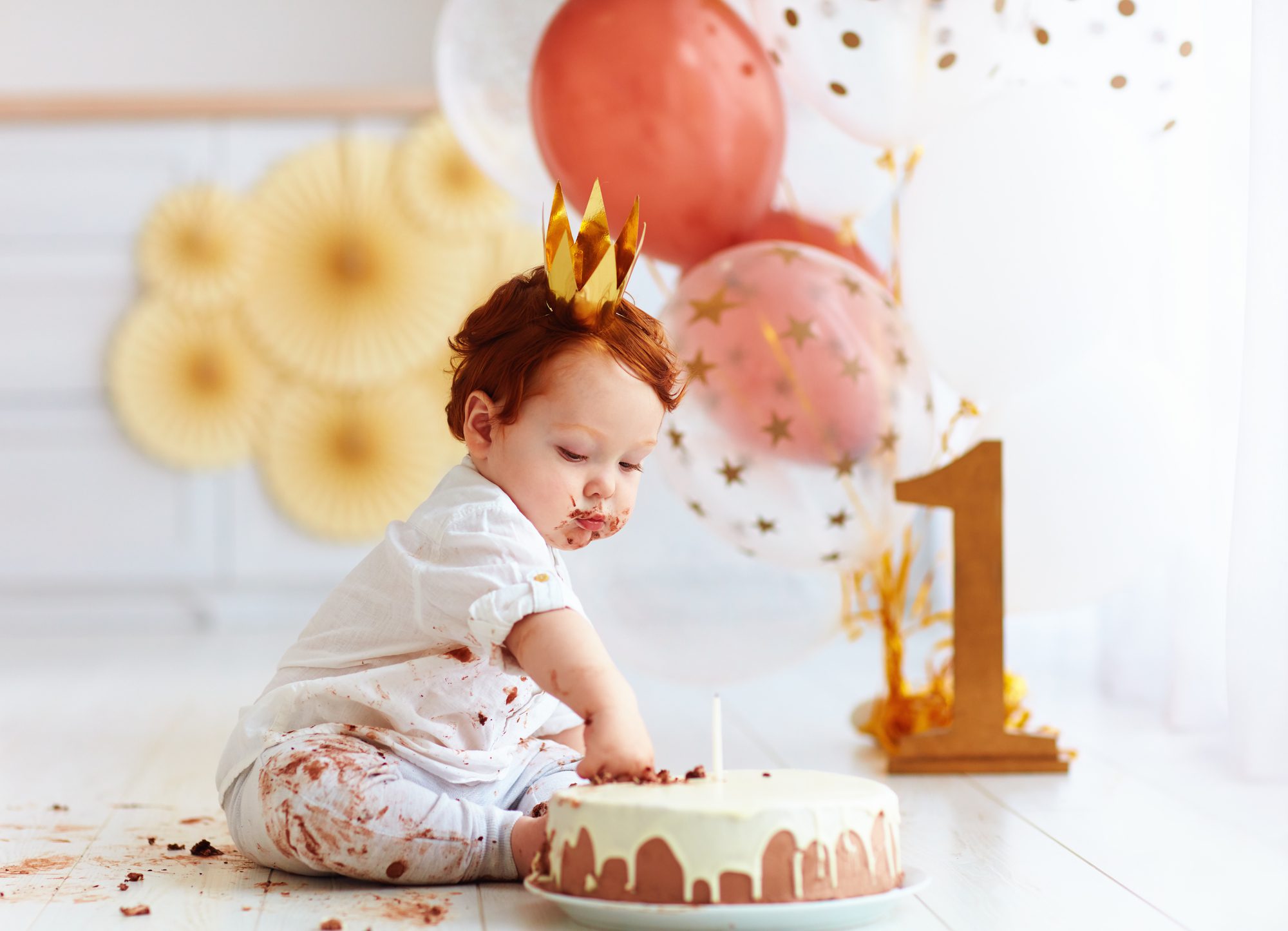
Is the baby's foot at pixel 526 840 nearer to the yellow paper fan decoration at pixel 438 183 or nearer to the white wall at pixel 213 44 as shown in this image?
the yellow paper fan decoration at pixel 438 183

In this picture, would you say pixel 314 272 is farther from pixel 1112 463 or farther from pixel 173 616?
pixel 1112 463

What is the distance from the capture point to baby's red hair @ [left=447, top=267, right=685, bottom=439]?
38.9 inches

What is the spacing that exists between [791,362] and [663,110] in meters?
0.29

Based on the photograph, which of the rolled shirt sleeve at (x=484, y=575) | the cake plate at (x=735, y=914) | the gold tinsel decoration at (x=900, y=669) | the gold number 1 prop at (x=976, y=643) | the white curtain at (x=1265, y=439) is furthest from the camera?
the gold tinsel decoration at (x=900, y=669)

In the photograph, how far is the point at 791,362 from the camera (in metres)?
1.37

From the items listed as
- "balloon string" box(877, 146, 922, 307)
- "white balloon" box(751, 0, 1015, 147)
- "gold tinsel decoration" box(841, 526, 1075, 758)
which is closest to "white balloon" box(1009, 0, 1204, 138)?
"white balloon" box(751, 0, 1015, 147)

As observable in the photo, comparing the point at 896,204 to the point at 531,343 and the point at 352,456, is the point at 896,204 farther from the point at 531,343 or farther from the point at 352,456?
the point at 352,456

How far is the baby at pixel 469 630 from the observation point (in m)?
0.94

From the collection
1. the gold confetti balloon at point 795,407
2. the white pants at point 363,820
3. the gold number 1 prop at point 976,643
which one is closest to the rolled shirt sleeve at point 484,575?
the white pants at point 363,820

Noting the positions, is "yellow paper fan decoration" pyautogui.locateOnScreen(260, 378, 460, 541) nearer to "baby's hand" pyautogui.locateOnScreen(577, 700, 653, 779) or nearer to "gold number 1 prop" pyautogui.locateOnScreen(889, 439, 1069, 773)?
A: "gold number 1 prop" pyautogui.locateOnScreen(889, 439, 1069, 773)

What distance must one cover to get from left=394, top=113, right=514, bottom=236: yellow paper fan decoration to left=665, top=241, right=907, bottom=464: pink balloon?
178 cm

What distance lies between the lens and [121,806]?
50.1 inches

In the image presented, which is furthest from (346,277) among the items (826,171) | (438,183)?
(826,171)

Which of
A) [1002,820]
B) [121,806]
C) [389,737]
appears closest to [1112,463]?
[1002,820]
